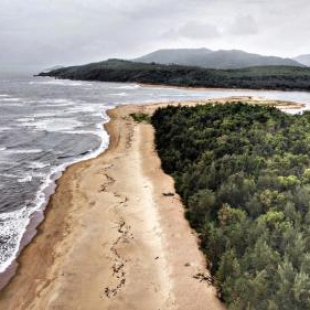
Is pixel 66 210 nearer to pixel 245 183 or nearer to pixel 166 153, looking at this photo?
pixel 245 183

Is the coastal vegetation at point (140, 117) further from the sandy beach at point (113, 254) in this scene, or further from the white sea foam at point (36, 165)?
the sandy beach at point (113, 254)

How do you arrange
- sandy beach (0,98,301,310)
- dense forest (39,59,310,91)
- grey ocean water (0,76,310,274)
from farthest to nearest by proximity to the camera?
dense forest (39,59,310,91)
grey ocean water (0,76,310,274)
sandy beach (0,98,301,310)

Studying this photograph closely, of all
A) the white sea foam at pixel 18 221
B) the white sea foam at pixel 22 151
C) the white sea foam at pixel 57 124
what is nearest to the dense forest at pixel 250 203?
the white sea foam at pixel 18 221

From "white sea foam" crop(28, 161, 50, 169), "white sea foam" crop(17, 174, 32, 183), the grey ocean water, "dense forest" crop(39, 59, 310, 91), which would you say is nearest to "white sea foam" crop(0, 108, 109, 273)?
the grey ocean water

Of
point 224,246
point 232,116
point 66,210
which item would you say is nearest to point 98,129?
point 232,116

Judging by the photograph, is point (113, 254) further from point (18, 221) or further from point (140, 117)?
point (140, 117)

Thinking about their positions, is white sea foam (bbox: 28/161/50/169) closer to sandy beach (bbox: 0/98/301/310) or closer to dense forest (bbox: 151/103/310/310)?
sandy beach (bbox: 0/98/301/310)
